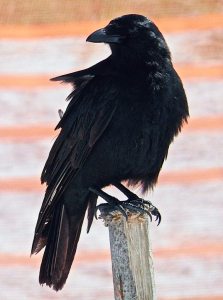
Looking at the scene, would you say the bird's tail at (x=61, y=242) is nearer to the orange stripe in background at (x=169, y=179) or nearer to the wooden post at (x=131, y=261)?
the wooden post at (x=131, y=261)

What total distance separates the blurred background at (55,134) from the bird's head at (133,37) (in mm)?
1591

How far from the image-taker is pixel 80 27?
1231 centimetres

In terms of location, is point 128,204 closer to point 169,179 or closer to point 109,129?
point 109,129

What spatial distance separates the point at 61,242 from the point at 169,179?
205 cm

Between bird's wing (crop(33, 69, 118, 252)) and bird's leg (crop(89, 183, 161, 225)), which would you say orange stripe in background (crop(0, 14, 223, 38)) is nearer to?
bird's leg (crop(89, 183, 161, 225))

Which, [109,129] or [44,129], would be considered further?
[44,129]

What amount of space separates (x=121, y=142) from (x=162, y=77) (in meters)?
0.37

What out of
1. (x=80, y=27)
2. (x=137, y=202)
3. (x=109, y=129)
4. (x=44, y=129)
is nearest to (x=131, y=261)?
(x=137, y=202)

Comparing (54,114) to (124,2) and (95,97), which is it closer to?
(124,2)

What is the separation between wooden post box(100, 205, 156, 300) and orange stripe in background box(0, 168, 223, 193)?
2741 mm

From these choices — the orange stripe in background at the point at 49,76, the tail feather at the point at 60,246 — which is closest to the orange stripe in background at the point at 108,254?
the orange stripe in background at the point at 49,76

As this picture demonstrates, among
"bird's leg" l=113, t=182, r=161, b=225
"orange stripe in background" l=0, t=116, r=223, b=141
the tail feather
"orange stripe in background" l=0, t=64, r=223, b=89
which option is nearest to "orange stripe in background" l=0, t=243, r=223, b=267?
"orange stripe in background" l=0, t=116, r=223, b=141

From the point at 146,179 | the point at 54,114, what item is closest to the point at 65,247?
the point at 146,179

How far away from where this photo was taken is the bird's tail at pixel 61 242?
1043 centimetres
